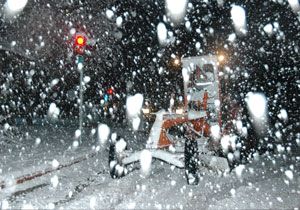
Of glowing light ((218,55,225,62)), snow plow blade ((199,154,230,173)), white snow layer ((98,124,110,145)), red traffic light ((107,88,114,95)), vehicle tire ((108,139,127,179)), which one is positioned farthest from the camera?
red traffic light ((107,88,114,95))

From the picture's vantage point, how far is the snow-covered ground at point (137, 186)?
5.75 meters

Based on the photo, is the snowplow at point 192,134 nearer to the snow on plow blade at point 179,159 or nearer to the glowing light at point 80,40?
the snow on plow blade at point 179,159

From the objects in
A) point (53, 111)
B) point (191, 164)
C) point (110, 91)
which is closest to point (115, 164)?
point (191, 164)

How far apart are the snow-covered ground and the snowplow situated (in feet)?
1.18

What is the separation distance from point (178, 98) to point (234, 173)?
4.21 meters

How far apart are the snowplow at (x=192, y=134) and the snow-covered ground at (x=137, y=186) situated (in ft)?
1.18

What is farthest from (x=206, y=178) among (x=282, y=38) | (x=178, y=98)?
(x=282, y=38)

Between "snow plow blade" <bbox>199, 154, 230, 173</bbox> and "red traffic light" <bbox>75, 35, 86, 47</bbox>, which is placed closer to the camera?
"snow plow blade" <bbox>199, 154, 230, 173</bbox>

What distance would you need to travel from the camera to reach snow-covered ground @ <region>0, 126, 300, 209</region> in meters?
5.75

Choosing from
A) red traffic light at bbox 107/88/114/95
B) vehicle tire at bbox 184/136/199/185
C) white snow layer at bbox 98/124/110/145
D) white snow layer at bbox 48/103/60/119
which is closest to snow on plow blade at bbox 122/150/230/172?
vehicle tire at bbox 184/136/199/185

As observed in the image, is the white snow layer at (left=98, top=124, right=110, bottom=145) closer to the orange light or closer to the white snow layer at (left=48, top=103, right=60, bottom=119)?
the orange light

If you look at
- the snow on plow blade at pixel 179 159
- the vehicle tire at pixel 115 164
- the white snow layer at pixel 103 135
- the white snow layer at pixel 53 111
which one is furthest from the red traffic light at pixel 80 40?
the white snow layer at pixel 53 111

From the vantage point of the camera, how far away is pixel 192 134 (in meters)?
8.95

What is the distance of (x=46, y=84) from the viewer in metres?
22.4
